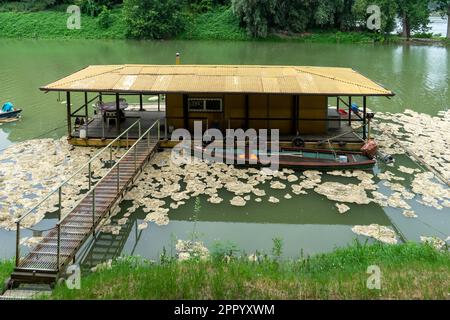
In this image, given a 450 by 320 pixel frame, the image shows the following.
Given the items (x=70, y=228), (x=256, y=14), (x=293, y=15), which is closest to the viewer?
(x=70, y=228)

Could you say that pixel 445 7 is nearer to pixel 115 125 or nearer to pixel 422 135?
pixel 422 135

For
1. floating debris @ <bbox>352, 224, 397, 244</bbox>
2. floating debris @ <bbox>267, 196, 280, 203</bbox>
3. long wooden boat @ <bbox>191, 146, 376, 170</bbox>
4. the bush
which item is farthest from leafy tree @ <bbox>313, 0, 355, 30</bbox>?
floating debris @ <bbox>352, 224, 397, 244</bbox>

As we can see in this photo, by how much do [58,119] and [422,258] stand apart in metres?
17.0

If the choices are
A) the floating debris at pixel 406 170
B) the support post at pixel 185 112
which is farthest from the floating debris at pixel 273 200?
the support post at pixel 185 112

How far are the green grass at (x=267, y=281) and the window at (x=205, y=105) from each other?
9.33 m

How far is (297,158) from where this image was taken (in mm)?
15805

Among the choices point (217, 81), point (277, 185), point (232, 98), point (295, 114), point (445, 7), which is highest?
point (445, 7)

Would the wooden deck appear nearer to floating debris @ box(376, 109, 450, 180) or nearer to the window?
the window

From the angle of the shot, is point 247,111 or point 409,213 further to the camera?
point 247,111

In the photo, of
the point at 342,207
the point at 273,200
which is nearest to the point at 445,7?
the point at 342,207

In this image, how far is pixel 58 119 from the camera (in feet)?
70.2

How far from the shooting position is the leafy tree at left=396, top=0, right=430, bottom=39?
2153 inches

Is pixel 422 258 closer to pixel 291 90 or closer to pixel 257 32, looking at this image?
pixel 291 90

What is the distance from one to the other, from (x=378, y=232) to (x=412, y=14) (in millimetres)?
50534
